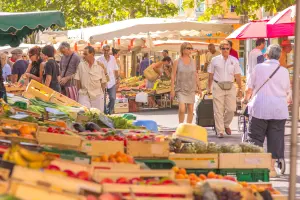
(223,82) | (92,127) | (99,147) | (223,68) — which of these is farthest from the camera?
(223,82)

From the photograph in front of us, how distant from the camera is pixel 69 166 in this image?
7254 mm

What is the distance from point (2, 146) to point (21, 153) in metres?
1.77

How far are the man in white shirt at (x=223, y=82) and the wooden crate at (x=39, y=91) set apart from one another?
10.3 ft

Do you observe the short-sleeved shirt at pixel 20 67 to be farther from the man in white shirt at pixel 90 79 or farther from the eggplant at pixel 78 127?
the eggplant at pixel 78 127

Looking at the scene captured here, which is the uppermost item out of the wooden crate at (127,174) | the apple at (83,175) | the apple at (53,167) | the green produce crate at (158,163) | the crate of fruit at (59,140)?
the apple at (53,167)

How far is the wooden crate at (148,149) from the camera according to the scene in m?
9.84

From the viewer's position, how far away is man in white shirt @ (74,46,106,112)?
17.1 m

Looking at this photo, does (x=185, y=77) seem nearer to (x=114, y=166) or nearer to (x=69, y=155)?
(x=69, y=155)

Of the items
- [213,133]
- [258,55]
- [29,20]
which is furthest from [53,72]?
[258,55]

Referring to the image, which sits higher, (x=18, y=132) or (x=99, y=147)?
(x=18, y=132)

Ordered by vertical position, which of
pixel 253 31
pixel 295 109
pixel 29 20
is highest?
pixel 29 20

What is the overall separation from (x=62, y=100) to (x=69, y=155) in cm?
791

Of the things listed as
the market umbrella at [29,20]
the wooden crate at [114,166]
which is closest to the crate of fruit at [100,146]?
the wooden crate at [114,166]

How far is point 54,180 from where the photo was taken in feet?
21.0
